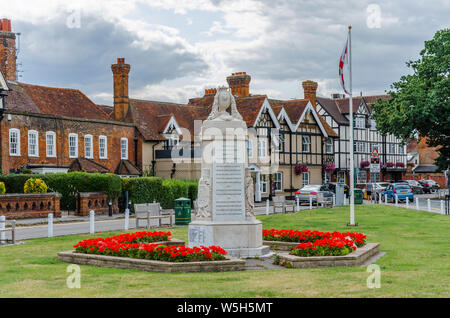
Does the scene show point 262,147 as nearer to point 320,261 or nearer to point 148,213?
point 148,213

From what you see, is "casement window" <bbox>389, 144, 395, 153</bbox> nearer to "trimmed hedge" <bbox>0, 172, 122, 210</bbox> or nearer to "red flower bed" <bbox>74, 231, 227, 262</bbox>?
"trimmed hedge" <bbox>0, 172, 122, 210</bbox>

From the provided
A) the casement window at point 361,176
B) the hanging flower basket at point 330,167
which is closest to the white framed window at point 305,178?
the hanging flower basket at point 330,167

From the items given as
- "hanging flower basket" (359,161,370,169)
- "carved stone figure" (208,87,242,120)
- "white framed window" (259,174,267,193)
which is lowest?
"white framed window" (259,174,267,193)

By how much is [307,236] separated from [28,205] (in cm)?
1893

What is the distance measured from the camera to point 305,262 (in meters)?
13.5

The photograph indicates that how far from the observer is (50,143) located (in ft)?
A: 143

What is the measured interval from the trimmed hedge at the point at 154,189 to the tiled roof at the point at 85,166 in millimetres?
6626

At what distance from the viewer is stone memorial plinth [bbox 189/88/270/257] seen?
50.1 feet

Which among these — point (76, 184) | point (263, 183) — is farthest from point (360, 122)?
point (76, 184)

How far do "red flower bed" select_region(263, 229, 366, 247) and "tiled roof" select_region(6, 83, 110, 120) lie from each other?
28894 mm

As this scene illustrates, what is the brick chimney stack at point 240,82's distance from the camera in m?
58.1

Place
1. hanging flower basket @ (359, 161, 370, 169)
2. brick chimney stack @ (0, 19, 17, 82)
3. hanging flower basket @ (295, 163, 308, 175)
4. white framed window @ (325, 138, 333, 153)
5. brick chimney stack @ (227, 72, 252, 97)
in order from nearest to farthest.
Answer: brick chimney stack @ (0, 19, 17, 82), brick chimney stack @ (227, 72, 252, 97), hanging flower basket @ (295, 163, 308, 175), white framed window @ (325, 138, 333, 153), hanging flower basket @ (359, 161, 370, 169)

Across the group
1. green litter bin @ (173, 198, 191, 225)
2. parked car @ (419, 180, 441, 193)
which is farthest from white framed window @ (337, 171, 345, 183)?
green litter bin @ (173, 198, 191, 225)

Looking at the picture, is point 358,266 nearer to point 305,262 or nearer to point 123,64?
point 305,262
